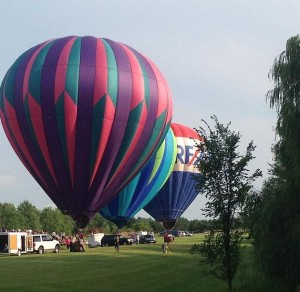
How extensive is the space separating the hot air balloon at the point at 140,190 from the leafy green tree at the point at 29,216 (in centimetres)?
7844

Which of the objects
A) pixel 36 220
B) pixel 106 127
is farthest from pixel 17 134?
pixel 36 220

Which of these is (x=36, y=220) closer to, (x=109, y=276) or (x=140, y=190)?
(x=140, y=190)

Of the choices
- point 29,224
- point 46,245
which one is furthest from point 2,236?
→ point 29,224

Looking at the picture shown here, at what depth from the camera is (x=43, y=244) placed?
132 feet

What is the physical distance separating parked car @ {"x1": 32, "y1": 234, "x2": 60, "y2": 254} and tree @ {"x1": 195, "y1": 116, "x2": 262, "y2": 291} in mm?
25521

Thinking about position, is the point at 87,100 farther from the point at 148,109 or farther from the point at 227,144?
the point at 227,144

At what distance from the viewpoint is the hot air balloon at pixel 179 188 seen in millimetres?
49938

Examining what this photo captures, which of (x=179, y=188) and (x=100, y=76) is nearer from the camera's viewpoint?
(x=100, y=76)

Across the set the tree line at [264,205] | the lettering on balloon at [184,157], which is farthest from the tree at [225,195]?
the lettering on balloon at [184,157]

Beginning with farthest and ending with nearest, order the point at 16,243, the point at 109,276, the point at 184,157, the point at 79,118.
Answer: the point at 184,157 < the point at 16,243 < the point at 79,118 < the point at 109,276

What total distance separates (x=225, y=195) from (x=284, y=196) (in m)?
1.98

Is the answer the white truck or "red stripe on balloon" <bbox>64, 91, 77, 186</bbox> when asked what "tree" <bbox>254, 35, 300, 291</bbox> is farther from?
the white truck

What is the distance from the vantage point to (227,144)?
1673 centimetres

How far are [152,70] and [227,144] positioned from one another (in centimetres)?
1805
